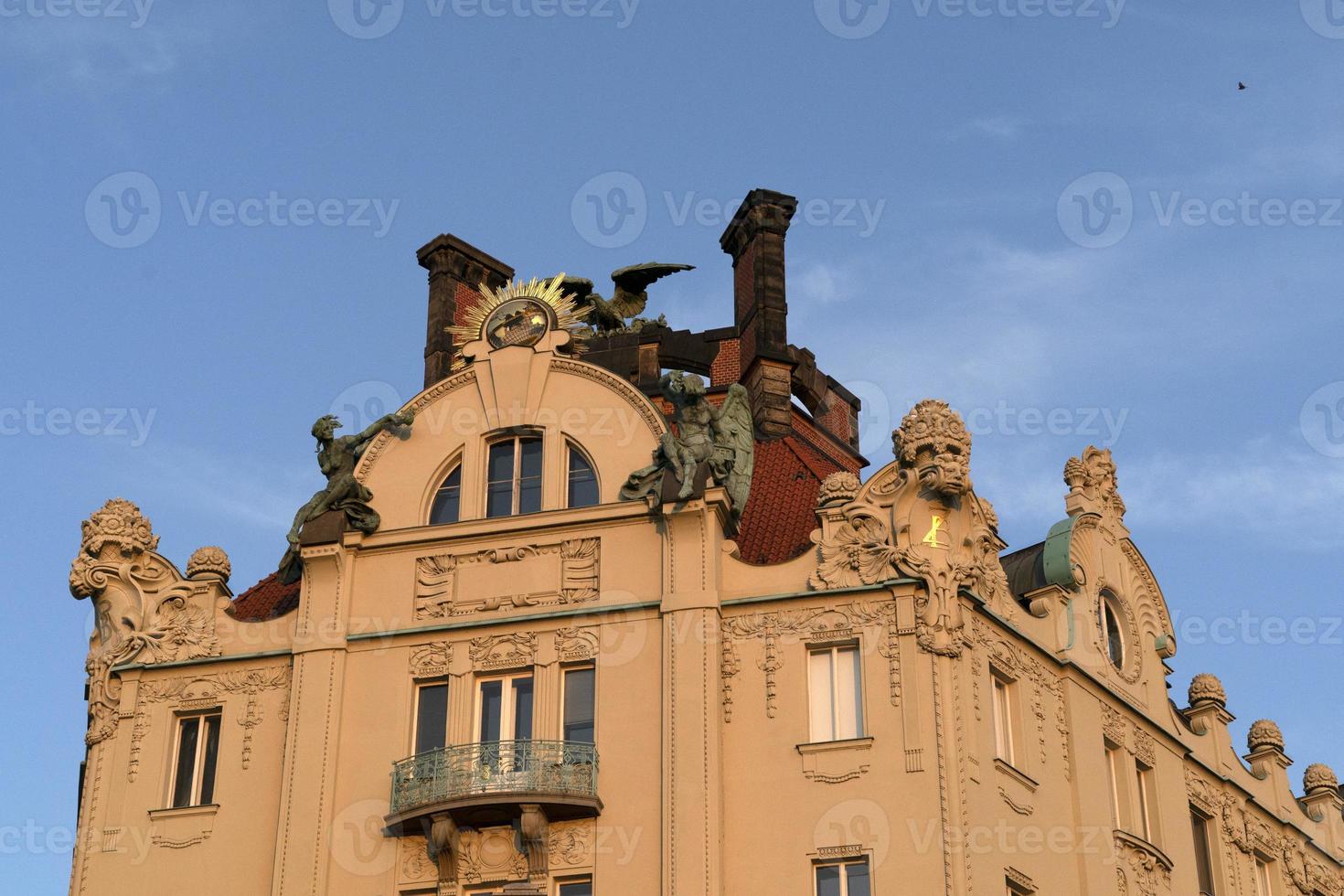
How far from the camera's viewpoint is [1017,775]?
41.8m

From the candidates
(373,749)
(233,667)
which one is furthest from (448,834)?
(233,667)

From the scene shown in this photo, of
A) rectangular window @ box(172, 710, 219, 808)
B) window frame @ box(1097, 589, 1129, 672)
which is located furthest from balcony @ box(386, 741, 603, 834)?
window frame @ box(1097, 589, 1129, 672)

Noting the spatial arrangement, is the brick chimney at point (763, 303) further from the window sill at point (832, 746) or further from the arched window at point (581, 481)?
the window sill at point (832, 746)

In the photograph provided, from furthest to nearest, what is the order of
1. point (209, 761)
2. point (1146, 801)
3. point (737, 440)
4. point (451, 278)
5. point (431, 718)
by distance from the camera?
point (451, 278) → point (1146, 801) → point (737, 440) → point (209, 761) → point (431, 718)

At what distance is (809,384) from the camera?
5088 centimetres

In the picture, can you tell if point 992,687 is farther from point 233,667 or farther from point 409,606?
point 233,667

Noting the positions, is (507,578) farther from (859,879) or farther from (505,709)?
(859,879)

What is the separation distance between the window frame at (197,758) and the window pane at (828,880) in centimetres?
1103

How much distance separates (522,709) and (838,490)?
22.1ft

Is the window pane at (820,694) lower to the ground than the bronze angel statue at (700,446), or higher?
lower

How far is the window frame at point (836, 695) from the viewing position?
40781mm

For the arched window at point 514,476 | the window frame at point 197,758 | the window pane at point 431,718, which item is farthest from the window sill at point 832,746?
the window frame at point 197,758

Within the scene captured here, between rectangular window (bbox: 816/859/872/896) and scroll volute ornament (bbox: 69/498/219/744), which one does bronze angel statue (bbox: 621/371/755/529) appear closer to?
rectangular window (bbox: 816/859/872/896)

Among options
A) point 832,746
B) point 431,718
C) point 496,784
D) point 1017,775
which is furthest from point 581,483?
point 1017,775
